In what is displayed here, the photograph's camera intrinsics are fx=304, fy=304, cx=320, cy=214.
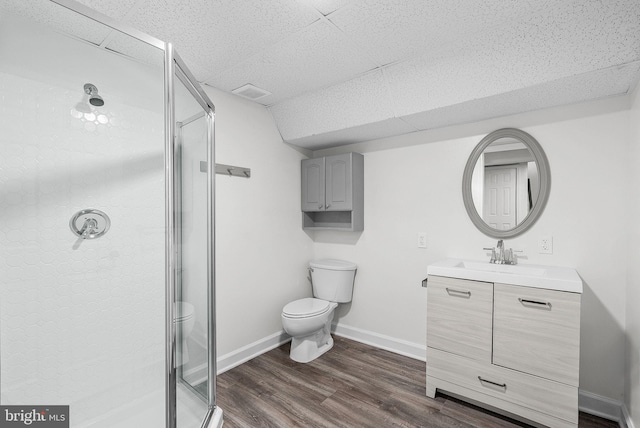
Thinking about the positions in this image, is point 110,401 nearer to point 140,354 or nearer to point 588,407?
point 140,354

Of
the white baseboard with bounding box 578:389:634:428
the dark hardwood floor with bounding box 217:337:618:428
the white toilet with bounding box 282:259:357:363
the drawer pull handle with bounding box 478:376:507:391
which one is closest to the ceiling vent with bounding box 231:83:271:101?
the white toilet with bounding box 282:259:357:363

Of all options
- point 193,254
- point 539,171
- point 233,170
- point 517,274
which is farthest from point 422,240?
point 193,254

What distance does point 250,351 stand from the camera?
2613 mm

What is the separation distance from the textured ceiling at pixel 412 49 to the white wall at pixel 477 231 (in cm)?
20

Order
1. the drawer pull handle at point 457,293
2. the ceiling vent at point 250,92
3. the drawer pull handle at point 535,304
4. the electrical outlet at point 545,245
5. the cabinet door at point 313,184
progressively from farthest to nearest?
the cabinet door at point 313,184 < the ceiling vent at point 250,92 < the electrical outlet at point 545,245 < the drawer pull handle at point 457,293 < the drawer pull handle at point 535,304

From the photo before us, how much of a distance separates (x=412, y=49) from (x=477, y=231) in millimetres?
1387

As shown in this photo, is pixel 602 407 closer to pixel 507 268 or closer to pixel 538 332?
pixel 538 332

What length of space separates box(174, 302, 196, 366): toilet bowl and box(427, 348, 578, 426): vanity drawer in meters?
1.53

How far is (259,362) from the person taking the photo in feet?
8.32

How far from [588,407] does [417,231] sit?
153cm

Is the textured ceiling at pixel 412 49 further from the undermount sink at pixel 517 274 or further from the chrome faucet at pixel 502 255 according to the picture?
the undermount sink at pixel 517 274

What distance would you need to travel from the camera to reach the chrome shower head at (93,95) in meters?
1.62

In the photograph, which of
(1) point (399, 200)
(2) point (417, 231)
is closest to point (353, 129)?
(1) point (399, 200)

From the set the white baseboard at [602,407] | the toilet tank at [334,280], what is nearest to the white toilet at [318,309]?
the toilet tank at [334,280]
